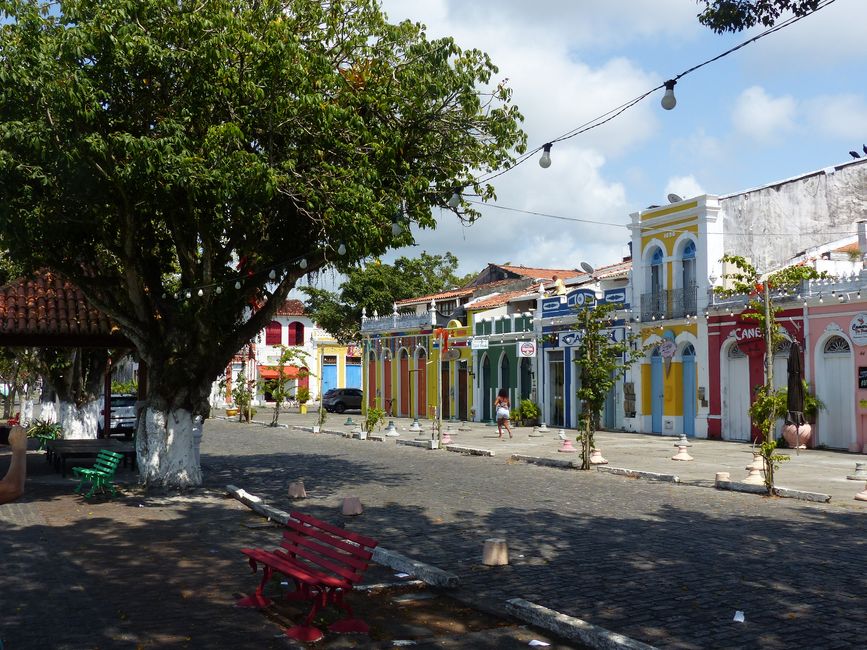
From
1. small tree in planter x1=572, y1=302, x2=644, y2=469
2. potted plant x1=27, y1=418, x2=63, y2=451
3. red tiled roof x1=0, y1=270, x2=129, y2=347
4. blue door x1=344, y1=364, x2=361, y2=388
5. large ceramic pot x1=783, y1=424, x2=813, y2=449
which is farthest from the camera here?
blue door x1=344, y1=364, x2=361, y2=388

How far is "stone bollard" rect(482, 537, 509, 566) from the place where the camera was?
29.5 ft

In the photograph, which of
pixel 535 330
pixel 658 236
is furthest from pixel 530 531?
pixel 535 330

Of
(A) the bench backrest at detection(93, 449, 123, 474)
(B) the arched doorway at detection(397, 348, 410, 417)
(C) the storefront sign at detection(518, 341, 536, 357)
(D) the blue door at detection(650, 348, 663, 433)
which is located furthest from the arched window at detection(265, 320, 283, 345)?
(A) the bench backrest at detection(93, 449, 123, 474)

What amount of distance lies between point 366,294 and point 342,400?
6.80 meters

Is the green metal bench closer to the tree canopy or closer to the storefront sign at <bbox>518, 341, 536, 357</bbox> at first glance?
the tree canopy

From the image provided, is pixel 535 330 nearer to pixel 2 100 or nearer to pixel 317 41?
pixel 317 41

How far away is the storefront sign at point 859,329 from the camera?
2253cm

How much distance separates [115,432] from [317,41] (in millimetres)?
19469

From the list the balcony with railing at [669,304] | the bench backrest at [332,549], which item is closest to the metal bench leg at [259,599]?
the bench backrest at [332,549]

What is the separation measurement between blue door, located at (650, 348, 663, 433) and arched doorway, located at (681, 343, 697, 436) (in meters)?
1.09

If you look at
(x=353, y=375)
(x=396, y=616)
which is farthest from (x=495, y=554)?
(x=353, y=375)

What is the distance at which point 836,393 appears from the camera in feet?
77.2

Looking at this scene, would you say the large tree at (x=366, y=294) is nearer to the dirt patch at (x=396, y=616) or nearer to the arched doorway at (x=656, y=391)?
the arched doorway at (x=656, y=391)

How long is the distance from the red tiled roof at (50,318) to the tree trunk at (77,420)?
6.60 metres
